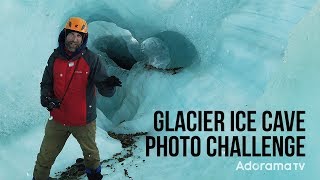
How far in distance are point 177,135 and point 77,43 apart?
1.79m

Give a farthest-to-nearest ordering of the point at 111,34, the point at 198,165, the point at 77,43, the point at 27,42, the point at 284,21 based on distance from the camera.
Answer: the point at 111,34, the point at 284,21, the point at 27,42, the point at 198,165, the point at 77,43

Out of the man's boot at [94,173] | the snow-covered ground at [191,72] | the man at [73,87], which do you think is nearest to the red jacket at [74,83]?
the man at [73,87]

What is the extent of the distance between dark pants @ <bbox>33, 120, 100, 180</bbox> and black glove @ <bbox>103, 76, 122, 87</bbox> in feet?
1.26

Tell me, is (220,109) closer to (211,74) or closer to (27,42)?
(211,74)

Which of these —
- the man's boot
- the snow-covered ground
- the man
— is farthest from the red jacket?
the snow-covered ground

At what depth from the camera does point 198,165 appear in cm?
415

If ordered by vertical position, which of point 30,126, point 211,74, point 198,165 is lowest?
point 198,165

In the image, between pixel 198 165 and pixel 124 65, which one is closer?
pixel 198 165

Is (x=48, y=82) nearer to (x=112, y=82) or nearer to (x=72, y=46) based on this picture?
(x=72, y=46)

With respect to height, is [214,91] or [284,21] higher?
[284,21]

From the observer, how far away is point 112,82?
306 cm

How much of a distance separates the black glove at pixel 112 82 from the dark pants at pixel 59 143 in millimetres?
385

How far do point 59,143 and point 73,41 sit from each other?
2.42ft

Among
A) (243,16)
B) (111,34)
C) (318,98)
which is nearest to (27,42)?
(243,16)
